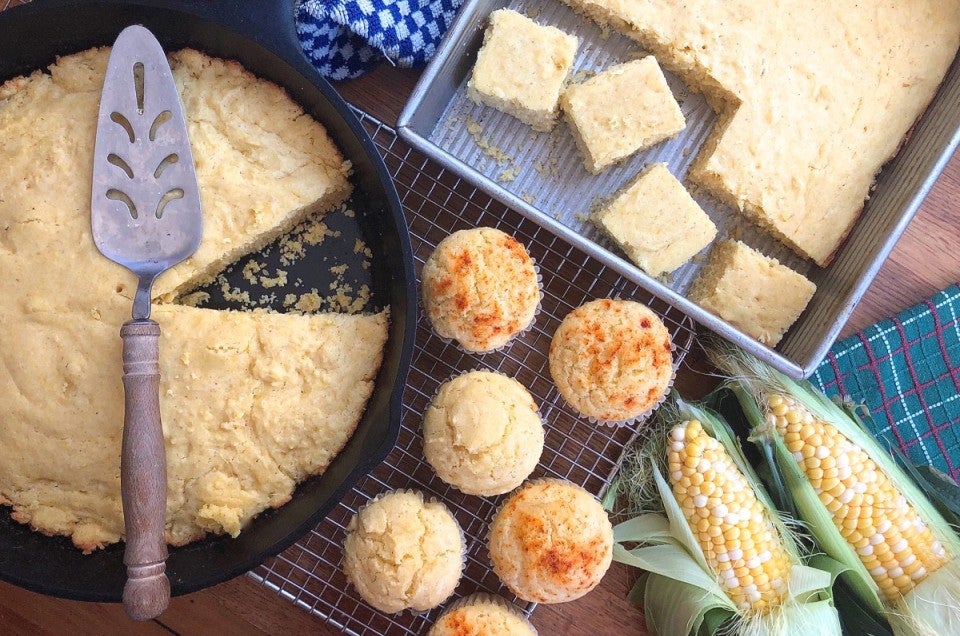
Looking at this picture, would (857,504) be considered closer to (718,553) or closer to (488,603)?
(718,553)

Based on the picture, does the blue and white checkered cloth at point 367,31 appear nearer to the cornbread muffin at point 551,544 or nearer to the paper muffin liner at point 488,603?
the cornbread muffin at point 551,544

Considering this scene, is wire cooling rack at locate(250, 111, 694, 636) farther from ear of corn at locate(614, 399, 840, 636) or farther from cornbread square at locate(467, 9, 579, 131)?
cornbread square at locate(467, 9, 579, 131)

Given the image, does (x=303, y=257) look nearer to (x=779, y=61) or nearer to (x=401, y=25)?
(x=401, y=25)

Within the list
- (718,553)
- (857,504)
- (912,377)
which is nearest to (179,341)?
(718,553)

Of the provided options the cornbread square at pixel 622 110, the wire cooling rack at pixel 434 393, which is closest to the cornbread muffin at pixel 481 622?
the wire cooling rack at pixel 434 393

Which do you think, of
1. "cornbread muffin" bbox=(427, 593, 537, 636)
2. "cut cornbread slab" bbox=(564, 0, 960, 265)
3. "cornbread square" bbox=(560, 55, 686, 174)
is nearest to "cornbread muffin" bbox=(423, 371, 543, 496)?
"cornbread muffin" bbox=(427, 593, 537, 636)

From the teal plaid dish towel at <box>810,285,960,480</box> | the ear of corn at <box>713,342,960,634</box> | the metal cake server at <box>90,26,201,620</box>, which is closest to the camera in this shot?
the metal cake server at <box>90,26,201,620</box>
